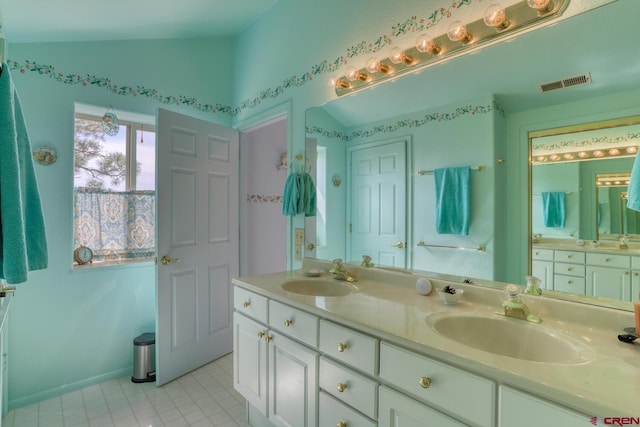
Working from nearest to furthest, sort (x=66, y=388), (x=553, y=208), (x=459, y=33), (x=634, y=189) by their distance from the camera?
(x=634, y=189) → (x=553, y=208) → (x=459, y=33) → (x=66, y=388)

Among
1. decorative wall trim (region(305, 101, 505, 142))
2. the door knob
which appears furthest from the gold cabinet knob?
the door knob

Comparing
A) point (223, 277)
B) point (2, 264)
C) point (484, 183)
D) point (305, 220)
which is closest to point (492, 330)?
point (484, 183)

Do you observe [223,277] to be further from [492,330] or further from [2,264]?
[492,330]

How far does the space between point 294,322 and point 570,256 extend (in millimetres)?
1142

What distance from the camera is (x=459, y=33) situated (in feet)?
4.53

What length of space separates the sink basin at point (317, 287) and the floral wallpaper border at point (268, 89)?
1.34 metres

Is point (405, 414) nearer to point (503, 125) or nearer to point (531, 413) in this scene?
point (531, 413)

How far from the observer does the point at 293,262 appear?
2346 mm

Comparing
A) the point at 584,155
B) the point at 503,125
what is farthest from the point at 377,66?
the point at 584,155

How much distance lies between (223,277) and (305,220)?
40.9 inches

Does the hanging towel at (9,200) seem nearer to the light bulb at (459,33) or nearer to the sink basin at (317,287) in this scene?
the sink basin at (317,287)

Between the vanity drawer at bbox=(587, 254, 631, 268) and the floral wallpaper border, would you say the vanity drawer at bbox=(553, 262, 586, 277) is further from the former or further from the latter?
the floral wallpaper border

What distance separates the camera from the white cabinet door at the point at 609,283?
3.55 ft

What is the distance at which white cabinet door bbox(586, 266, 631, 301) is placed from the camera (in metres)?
1.08
